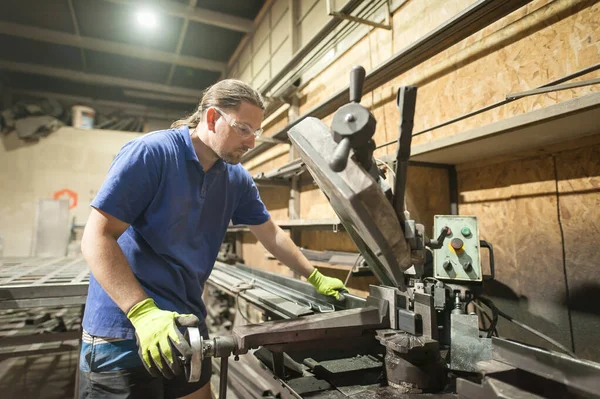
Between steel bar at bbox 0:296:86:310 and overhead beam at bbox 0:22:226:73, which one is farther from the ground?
overhead beam at bbox 0:22:226:73

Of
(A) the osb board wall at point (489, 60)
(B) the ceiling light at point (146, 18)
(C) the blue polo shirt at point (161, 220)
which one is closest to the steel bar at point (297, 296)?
(C) the blue polo shirt at point (161, 220)

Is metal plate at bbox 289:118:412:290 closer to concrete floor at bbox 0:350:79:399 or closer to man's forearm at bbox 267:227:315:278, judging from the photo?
man's forearm at bbox 267:227:315:278

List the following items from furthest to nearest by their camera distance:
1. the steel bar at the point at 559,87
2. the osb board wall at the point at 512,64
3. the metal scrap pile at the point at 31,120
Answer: the metal scrap pile at the point at 31,120 < the osb board wall at the point at 512,64 < the steel bar at the point at 559,87

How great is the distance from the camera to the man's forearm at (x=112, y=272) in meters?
0.94

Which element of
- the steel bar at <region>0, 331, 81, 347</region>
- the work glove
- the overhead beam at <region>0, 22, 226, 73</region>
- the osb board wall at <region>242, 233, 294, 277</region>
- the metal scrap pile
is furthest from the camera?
the metal scrap pile

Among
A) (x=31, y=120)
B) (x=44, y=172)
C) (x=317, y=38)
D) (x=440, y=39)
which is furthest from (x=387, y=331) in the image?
(x=31, y=120)

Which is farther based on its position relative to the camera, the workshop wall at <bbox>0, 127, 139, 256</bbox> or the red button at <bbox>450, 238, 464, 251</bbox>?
the workshop wall at <bbox>0, 127, 139, 256</bbox>

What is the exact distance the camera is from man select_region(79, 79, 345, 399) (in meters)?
0.95

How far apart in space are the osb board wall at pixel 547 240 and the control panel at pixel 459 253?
34 centimetres

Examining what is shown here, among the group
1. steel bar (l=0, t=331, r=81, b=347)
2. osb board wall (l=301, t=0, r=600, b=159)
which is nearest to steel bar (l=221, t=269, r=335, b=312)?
osb board wall (l=301, t=0, r=600, b=159)

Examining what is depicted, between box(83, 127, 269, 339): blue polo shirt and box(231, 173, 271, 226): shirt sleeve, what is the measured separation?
21cm

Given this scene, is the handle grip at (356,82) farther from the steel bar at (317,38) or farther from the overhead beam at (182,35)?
the overhead beam at (182,35)

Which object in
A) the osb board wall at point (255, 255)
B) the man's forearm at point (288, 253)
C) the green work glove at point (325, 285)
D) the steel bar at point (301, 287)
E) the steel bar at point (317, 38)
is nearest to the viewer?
the steel bar at point (301, 287)

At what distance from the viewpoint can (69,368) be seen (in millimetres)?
2775
